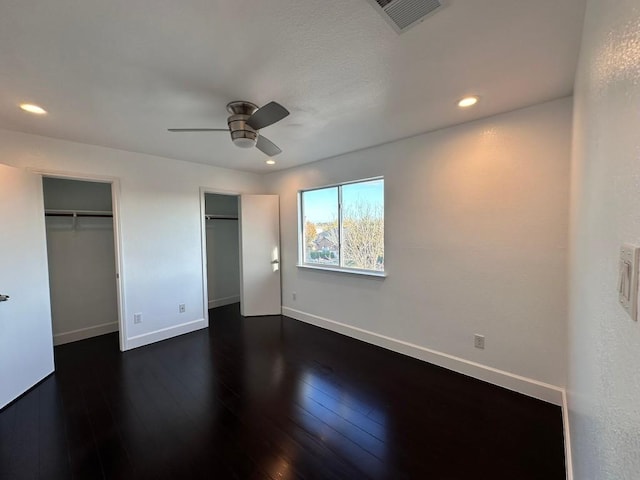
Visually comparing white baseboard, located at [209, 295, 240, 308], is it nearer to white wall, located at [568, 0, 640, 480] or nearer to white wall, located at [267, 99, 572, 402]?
white wall, located at [267, 99, 572, 402]

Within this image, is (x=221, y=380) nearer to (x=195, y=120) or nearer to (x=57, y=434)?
(x=57, y=434)

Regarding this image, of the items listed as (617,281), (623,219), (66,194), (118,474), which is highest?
(66,194)

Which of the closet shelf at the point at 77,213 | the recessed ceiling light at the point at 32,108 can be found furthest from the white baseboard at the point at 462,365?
the recessed ceiling light at the point at 32,108

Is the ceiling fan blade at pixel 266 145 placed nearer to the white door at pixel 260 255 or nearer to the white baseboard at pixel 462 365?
the white door at pixel 260 255

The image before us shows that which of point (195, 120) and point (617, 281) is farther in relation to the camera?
point (195, 120)

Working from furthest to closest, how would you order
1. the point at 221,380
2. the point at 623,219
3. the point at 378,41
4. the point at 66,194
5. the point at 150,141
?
the point at 66,194 → the point at 150,141 → the point at 221,380 → the point at 378,41 → the point at 623,219

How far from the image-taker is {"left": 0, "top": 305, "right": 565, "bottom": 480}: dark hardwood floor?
1.61 meters

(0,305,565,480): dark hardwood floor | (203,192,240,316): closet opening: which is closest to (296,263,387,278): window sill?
(0,305,565,480): dark hardwood floor

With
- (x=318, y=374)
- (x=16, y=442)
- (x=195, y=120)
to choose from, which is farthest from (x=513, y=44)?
(x=16, y=442)

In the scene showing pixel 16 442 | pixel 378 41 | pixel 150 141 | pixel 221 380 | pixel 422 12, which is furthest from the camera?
pixel 150 141

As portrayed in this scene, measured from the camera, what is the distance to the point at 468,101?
2074 millimetres

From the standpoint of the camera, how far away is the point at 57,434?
1.89 metres

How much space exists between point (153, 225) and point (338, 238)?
2452 mm

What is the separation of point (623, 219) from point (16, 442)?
11.0 feet
